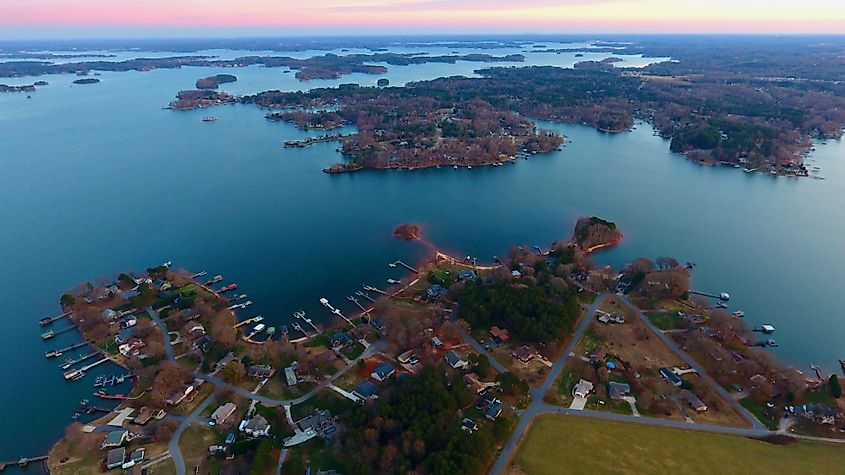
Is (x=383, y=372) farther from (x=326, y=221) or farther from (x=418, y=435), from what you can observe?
(x=326, y=221)

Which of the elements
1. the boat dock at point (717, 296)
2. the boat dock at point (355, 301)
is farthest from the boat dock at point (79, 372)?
the boat dock at point (717, 296)

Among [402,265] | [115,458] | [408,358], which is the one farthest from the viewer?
[402,265]

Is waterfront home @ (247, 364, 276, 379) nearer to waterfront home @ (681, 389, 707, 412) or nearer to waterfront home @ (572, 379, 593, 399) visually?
waterfront home @ (572, 379, 593, 399)

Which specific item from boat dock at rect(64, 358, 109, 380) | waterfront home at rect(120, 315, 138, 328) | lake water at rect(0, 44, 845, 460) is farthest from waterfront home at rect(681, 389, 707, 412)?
waterfront home at rect(120, 315, 138, 328)

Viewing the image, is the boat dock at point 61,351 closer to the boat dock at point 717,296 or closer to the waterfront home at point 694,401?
the waterfront home at point 694,401

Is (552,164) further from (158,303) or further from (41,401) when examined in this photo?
(41,401)

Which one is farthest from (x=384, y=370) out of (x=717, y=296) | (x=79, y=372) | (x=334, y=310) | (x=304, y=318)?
(x=717, y=296)

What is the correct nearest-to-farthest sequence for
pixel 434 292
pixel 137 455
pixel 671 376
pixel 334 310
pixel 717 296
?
pixel 137 455 → pixel 671 376 → pixel 334 310 → pixel 434 292 → pixel 717 296
